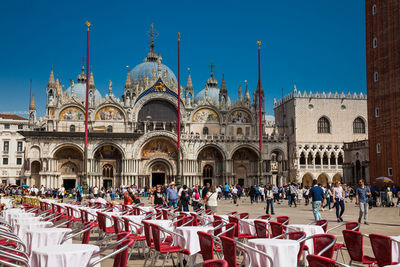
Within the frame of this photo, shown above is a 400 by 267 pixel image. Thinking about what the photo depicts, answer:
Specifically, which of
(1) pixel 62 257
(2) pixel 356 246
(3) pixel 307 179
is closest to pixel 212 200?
(2) pixel 356 246

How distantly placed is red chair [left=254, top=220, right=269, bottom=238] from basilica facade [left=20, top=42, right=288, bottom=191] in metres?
33.6

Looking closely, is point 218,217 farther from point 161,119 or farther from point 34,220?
point 161,119

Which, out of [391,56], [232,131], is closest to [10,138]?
[232,131]

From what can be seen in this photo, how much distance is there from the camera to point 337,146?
5453 cm

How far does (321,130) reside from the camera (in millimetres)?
54969

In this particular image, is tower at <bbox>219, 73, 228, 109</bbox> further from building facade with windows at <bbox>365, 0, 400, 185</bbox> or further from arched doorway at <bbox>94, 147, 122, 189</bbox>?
building facade with windows at <bbox>365, 0, 400, 185</bbox>

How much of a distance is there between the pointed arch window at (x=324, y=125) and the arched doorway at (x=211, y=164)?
14895mm

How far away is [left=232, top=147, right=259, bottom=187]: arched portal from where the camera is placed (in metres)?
49.2

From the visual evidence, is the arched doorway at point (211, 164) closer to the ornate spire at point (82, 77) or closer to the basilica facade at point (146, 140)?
the basilica facade at point (146, 140)

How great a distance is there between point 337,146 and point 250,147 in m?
13.2

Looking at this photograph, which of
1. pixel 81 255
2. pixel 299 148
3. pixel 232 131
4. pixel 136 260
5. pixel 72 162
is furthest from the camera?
pixel 299 148

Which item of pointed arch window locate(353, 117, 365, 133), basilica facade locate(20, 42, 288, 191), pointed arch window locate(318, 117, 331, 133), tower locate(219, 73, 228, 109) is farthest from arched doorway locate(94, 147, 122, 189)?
pointed arch window locate(353, 117, 365, 133)

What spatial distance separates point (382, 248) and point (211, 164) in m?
42.2

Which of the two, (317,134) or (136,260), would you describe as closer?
(136,260)
